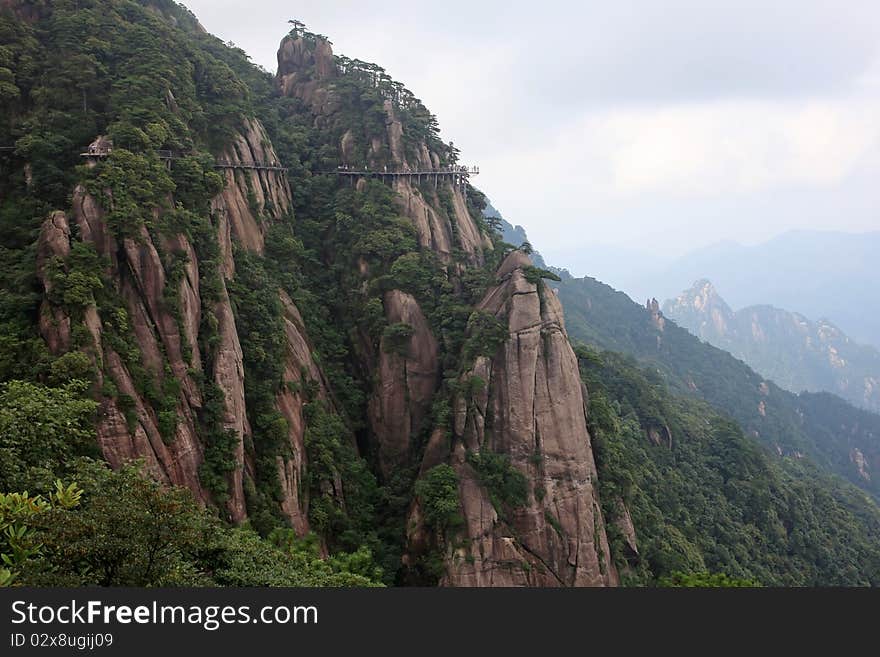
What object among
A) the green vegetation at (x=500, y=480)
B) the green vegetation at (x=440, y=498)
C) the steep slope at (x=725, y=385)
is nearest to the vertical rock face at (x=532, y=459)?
the green vegetation at (x=500, y=480)

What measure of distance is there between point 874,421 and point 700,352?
44.0 metres

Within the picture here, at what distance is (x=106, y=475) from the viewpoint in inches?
644

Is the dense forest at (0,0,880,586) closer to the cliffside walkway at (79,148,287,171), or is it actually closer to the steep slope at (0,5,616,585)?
the steep slope at (0,5,616,585)

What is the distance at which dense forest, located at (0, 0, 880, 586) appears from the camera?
18.0m

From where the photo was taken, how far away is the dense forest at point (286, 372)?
17969 mm

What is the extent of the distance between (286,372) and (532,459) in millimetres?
14037

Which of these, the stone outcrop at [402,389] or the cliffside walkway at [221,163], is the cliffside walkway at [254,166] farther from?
the stone outcrop at [402,389]

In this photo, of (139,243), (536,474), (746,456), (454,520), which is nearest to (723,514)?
(746,456)

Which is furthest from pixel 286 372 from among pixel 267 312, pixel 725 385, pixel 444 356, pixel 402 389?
pixel 725 385

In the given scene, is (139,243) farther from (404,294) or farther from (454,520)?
(454,520)

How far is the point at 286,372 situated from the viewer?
31.6 metres

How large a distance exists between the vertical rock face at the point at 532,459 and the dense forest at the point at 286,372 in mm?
130

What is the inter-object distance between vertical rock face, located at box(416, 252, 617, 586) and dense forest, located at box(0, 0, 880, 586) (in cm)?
13

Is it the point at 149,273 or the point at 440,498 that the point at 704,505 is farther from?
the point at 149,273
